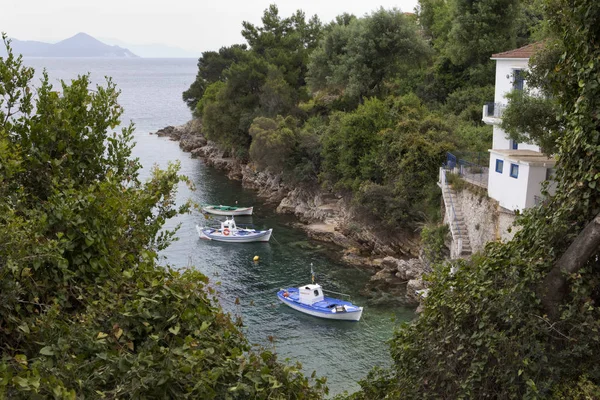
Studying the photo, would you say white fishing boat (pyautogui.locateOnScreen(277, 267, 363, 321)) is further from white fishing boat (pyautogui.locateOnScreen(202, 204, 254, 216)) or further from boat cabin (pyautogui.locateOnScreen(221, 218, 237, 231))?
white fishing boat (pyautogui.locateOnScreen(202, 204, 254, 216))

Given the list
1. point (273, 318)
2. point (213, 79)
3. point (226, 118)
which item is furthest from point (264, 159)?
point (213, 79)

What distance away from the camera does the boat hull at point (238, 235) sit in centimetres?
4028

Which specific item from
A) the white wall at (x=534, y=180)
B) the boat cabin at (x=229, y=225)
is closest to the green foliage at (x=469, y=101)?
the boat cabin at (x=229, y=225)

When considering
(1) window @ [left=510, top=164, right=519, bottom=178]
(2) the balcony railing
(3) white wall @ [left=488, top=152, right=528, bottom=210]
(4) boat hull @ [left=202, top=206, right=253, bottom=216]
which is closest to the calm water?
(4) boat hull @ [left=202, top=206, right=253, bottom=216]

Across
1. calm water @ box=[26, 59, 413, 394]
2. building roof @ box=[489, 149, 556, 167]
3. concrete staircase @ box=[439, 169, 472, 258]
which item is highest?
building roof @ box=[489, 149, 556, 167]

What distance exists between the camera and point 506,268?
36.6 feet

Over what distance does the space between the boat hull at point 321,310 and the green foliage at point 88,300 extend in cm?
1857

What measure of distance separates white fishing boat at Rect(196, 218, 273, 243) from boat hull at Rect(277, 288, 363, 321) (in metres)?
10.1

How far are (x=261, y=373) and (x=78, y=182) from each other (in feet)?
16.2

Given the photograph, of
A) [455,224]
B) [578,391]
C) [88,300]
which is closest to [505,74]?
[455,224]

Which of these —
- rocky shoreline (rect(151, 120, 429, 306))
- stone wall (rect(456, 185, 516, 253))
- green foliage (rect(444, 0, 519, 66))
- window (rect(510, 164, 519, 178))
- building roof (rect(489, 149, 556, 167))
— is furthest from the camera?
green foliage (rect(444, 0, 519, 66))

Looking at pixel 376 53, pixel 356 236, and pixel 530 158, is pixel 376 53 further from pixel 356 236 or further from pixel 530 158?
pixel 530 158

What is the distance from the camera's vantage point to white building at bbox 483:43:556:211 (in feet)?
71.9

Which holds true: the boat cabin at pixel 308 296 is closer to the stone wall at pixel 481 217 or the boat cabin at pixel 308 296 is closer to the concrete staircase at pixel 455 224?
the concrete staircase at pixel 455 224
